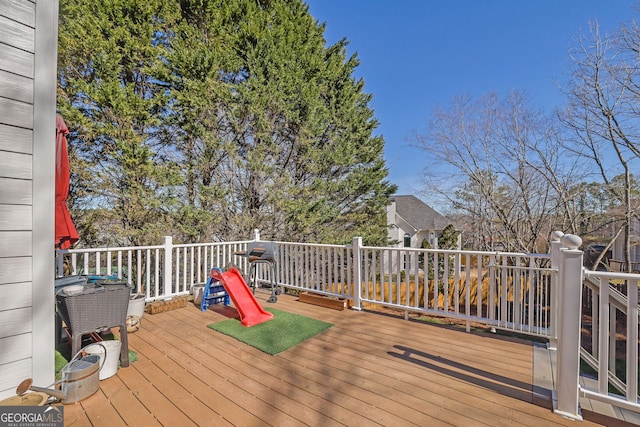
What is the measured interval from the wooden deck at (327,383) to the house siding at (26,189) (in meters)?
0.53

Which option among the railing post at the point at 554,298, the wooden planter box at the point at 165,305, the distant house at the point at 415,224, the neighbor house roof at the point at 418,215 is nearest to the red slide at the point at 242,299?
the wooden planter box at the point at 165,305

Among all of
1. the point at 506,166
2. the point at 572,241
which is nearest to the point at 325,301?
the point at 572,241

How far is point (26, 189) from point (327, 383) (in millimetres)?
2525

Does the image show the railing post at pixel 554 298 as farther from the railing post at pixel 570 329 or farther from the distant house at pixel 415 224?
the distant house at pixel 415 224

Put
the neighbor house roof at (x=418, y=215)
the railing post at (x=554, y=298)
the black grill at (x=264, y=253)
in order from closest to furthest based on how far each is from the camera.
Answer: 1. the railing post at (x=554, y=298)
2. the black grill at (x=264, y=253)
3. the neighbor house roof at (x=418, y=215)

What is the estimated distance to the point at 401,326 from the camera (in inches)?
134

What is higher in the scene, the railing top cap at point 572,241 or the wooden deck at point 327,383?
the railing top cap at point 572,241

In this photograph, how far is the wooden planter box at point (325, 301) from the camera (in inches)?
159

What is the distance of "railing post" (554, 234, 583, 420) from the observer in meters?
1.79

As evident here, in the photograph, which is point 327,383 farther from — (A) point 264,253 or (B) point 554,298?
(A) point 264,253

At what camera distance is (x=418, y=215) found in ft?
63.6

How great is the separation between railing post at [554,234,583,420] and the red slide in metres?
2.86

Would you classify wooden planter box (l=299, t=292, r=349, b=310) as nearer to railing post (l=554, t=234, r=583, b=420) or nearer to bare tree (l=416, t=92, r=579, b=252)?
railing post (l=554, t=234, r=583, b=420)

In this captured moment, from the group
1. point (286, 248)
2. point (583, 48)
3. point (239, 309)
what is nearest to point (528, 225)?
point (583, 48)
